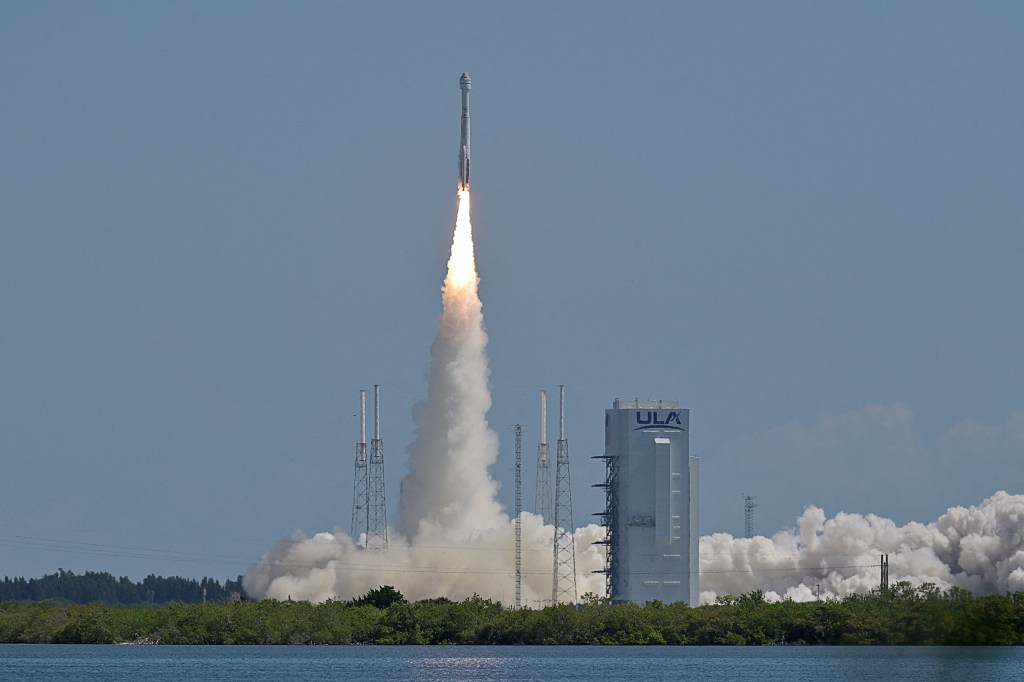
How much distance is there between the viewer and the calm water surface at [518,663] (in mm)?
118125

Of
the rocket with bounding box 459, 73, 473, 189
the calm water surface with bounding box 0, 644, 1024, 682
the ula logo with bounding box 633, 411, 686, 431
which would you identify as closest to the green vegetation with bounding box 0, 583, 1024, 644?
the calm water surface with bounding box 0, 644, 1024, 682

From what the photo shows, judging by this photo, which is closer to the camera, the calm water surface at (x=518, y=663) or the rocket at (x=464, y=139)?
the calm water surface at (x=518, y=663)

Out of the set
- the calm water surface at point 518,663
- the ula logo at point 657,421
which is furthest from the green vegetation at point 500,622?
the ula logo at point 657,421

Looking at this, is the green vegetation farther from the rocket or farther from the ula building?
the rocket

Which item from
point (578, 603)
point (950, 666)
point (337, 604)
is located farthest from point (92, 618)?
point (950, 666)

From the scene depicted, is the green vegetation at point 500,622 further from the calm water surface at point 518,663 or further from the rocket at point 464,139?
the rocket at point 464,139

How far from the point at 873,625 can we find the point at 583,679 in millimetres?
20410

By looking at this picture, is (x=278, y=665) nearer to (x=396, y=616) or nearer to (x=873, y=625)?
(x=396, y=616)

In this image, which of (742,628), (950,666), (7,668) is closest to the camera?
(950,666)

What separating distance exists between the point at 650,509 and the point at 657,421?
468 centimetres

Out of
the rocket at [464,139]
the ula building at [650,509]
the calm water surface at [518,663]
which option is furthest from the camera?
the ula building at [650,509]

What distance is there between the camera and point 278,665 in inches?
5177

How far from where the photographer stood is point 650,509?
15088cm

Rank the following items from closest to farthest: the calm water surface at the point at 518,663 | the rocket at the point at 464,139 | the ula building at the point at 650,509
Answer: the calm water surface at the point at 518,663 → the rocket at the point at 464,139 → the ula building at the point at 650,509
